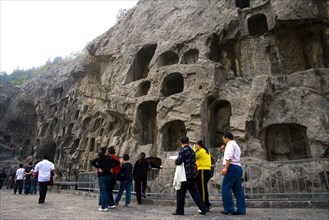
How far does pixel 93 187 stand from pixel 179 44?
11536mm

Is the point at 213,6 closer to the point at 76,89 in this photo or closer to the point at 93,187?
the point at 93,187

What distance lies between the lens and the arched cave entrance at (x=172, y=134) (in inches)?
655

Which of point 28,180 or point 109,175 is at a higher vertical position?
point 109,175

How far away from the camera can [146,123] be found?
747 inches

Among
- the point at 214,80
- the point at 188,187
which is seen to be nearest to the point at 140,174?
the point at 188,187

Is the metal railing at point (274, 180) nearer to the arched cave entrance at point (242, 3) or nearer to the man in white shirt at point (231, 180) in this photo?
the man in white shirt at point (231, 180)

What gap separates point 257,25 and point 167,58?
7.09 m

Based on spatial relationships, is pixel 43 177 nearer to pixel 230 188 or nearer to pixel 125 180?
pixel 125 180

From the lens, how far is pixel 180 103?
1587 cm

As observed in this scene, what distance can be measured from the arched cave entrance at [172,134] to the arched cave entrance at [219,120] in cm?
191

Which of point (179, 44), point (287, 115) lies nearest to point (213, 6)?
point (179, 44)

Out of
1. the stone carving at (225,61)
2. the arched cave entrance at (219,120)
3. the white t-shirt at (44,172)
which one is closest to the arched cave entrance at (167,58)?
the stone carving at (225,61)

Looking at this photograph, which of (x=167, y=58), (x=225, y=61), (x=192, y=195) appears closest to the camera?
(x=192, y=195)

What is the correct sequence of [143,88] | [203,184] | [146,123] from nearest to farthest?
[203,184]
[146,123]
[143,88]
